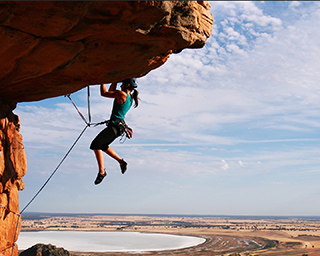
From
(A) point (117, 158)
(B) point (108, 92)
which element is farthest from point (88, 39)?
(A) point (117, 158)

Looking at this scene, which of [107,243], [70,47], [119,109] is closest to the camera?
[70,47]

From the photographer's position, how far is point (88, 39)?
6645 mm

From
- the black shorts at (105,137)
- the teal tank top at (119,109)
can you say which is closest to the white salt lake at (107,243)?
the black shorts at (105,137)

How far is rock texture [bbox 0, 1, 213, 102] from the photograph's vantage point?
5582 millimetres

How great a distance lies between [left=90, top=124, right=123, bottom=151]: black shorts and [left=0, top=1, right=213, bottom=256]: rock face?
1195mm

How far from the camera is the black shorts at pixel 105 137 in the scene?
7.96 m

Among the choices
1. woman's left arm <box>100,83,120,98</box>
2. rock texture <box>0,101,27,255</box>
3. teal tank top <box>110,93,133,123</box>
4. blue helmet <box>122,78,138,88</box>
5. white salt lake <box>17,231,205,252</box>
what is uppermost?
blue helmet <box>122,78,138,88</box>

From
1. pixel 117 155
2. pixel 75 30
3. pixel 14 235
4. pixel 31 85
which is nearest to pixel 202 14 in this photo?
pixel 75 30

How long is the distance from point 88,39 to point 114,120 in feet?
7.35

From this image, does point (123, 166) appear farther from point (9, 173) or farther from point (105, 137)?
point (9, 173)

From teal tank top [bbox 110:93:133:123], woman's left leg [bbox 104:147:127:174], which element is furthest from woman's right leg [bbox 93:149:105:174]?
teal tank top [bbox 110:93:133:123]

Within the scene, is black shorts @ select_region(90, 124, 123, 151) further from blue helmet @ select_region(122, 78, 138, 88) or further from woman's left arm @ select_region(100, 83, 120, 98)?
blue helmet @ select_region(122, 78, 138, 88)

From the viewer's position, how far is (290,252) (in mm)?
54062

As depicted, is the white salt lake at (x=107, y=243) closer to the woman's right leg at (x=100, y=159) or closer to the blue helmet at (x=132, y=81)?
the woman's right leg at (x=100, y=159)
